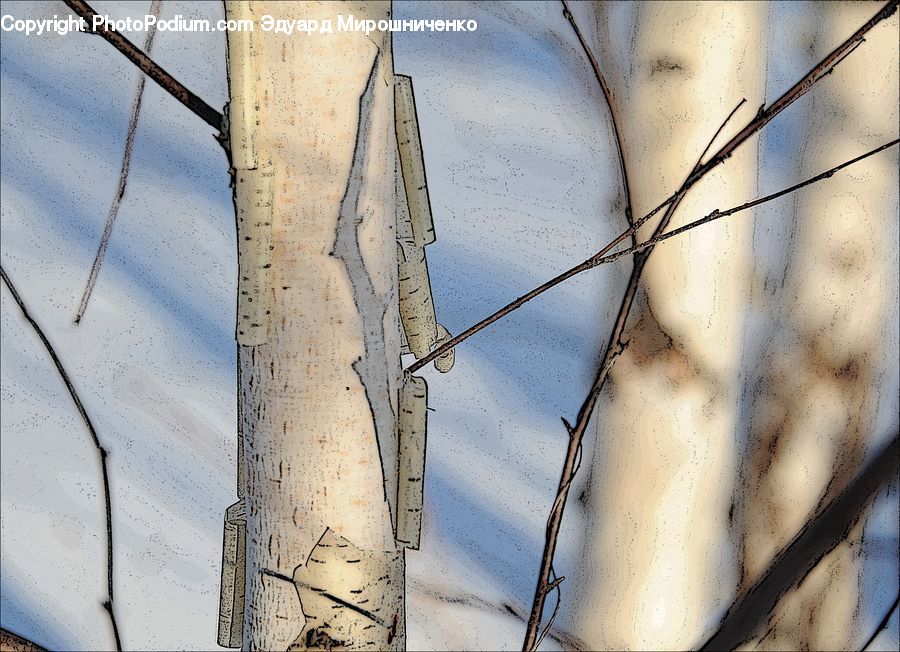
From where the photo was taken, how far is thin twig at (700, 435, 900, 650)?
1.31ft

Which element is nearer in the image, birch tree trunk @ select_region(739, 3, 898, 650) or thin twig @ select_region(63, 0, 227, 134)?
thin twig @ select_region(63, 0, 227, 134)

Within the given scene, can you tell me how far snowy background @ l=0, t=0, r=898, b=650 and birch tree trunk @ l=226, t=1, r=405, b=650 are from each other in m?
0.38

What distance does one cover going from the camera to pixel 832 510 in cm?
50

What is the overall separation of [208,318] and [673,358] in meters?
0.38

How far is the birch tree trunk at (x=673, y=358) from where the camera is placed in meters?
0.45

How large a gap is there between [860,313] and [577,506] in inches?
9.9

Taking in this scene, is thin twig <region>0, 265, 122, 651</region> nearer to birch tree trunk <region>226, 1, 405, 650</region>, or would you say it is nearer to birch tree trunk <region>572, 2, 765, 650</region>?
birch tree trunk <region>226, 1, 405, 650</region>

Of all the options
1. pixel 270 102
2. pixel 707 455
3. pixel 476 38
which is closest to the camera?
pixel 270 102

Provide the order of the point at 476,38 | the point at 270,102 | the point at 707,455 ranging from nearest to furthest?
the point at 270,102
the point at 707,455
the point at 476,38

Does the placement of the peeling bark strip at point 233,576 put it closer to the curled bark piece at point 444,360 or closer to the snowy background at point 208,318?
the curled bark piece at point 444,360

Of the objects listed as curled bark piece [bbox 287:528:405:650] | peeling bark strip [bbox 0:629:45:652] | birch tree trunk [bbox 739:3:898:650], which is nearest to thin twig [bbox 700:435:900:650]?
birch tree trunk [bbox 739:3:898:650]

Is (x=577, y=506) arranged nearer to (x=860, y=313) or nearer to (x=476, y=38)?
(x=860, y=313)

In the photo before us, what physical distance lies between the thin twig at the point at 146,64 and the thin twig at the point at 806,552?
0.29m

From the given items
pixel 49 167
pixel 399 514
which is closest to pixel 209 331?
pixel 49 167
